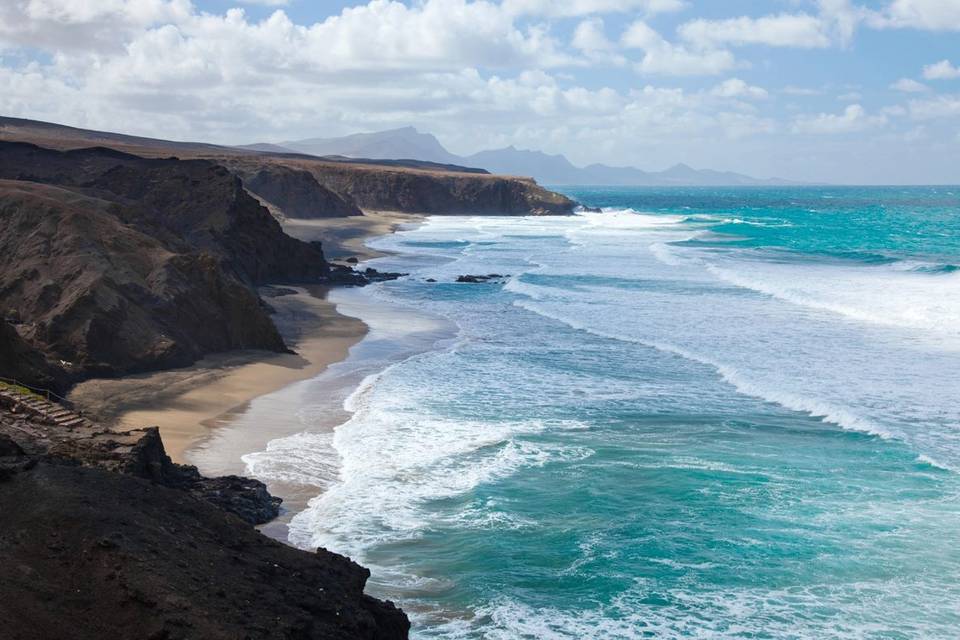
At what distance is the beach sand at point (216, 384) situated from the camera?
56.5ft

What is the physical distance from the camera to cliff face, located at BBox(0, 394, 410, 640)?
7.33 metres

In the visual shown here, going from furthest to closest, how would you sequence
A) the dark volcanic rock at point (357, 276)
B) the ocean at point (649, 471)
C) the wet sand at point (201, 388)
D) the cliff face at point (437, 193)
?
the cliff face at point (437, 193), the dark volcanic rock at point (357, 276), the wet sand at point (201, 388), the ocean at point (649, 471)

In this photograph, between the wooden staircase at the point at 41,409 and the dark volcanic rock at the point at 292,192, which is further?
Result: the dark volcanic rock at the point at 292,192

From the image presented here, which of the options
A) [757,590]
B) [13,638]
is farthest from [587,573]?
[13,638]

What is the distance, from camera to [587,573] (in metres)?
12.0

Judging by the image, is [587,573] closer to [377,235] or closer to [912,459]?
[912,459]

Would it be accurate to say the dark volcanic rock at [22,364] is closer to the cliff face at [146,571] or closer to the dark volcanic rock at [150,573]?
the cliff face at [146,571]

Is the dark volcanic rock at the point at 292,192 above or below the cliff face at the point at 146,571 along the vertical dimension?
above

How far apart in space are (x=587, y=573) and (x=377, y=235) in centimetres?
6507

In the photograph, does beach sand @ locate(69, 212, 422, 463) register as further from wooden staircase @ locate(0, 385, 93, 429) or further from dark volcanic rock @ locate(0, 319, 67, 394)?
wooden staircase @ locate(0, 385, 93, 429)

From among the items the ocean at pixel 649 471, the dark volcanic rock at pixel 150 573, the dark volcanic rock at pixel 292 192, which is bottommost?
the ocean at pixel 649 471

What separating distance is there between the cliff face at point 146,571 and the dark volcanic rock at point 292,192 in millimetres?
70874

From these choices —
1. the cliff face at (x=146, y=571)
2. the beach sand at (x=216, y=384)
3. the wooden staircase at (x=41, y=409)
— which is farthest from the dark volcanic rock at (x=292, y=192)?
the cliff face at (x=146, y=571)

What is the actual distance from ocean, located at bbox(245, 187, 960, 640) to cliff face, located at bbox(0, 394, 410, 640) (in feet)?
6.68
